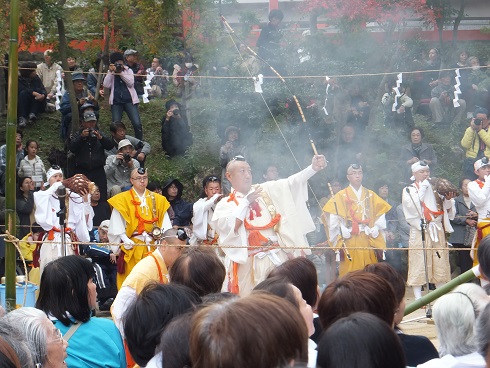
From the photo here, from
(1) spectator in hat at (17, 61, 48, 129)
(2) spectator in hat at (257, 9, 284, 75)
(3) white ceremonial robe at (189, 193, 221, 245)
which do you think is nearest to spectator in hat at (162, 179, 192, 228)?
(3) white ceremonial robe at (189, 193, 221, 245)

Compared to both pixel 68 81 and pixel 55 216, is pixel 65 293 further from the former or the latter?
pixel 68 81

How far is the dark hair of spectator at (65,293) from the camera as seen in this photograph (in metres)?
4.04

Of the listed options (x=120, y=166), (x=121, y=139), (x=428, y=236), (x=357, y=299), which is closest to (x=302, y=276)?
(x=357, y=299)

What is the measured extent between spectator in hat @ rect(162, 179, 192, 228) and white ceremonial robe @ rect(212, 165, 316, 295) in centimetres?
240

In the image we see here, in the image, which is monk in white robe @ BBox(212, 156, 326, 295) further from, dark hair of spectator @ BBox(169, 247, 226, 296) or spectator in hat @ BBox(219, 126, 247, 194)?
spectator in hat @ BBox(219, 126, 247, 194)

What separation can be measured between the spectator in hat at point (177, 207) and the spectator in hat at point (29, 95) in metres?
5.00

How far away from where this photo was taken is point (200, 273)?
4461mm

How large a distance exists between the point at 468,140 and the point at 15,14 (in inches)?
349

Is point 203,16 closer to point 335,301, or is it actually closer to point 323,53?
point 323,53

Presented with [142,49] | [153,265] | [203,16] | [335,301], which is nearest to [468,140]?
[203,16]

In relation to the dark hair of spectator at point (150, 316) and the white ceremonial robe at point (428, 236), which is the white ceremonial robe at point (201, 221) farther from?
the dark hair of spectator at point (150, 316)

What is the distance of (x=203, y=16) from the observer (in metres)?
Answer: 14.3

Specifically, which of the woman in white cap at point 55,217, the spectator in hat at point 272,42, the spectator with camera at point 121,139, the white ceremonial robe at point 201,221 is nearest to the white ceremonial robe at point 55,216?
the woman in white cap at point 55,217

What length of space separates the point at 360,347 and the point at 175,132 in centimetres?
1170
